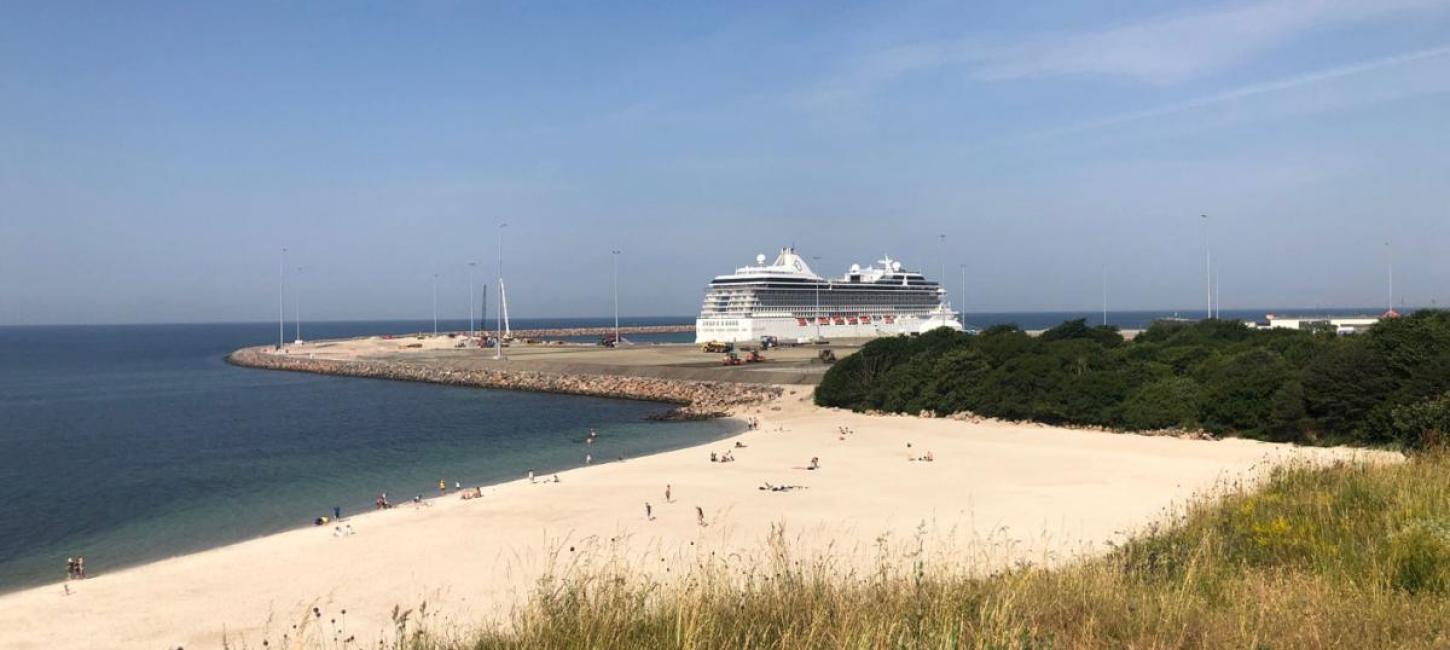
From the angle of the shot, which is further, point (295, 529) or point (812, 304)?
point (812, 304)

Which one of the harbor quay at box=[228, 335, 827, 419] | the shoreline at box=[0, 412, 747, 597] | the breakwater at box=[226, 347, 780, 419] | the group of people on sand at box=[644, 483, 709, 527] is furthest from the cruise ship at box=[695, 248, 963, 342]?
the group of people on sand at box=[644, 483, 709, 527]

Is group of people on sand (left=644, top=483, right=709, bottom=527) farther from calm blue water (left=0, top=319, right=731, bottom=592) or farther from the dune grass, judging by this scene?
the dune grass

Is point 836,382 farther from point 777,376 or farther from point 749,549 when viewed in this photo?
point 749,549

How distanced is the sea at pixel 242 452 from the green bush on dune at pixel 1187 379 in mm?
8967

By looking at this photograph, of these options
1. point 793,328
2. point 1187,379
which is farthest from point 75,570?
point 793,328

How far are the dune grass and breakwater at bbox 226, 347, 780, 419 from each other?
108 feet

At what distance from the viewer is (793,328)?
293ft

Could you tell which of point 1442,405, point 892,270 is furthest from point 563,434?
point 892,270

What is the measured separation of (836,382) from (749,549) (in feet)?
87.6

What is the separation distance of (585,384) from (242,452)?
23.7 metres

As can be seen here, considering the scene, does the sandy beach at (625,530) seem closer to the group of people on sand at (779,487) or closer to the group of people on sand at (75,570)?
the group of people on sand at (779,487)

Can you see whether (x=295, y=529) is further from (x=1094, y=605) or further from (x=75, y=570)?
(x=1094, y=605)

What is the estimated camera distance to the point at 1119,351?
36688 millimetres

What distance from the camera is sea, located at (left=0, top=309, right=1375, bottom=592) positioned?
19.4m
